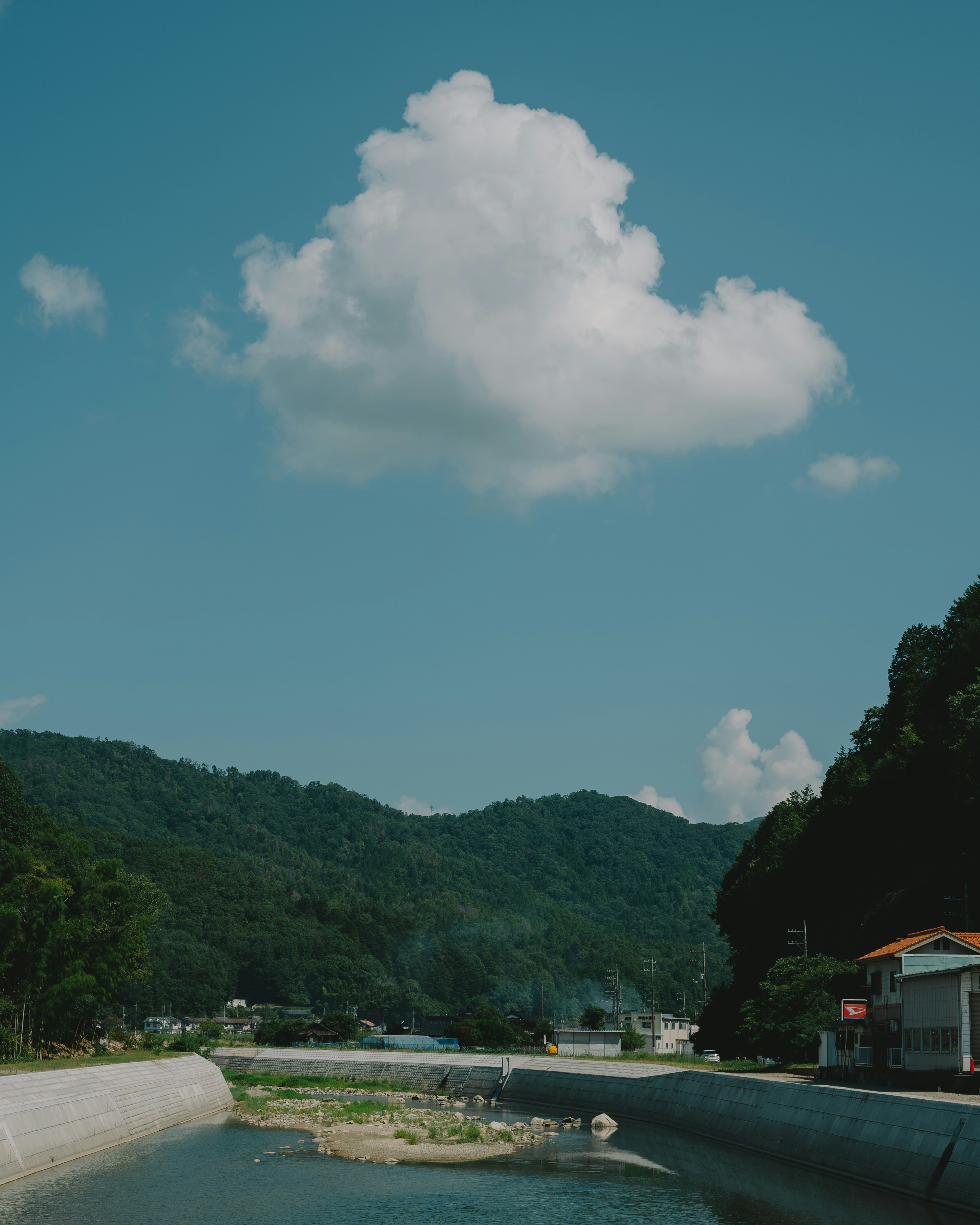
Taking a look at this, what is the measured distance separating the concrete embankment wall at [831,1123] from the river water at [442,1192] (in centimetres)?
83

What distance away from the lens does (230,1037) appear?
13912 centimetres

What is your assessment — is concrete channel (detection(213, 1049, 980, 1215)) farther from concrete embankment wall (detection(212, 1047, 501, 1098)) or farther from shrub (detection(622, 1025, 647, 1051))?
shrub (detection(622, 1025, 647, 1051))

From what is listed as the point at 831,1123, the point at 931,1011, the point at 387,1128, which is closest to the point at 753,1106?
the point at 831,1123

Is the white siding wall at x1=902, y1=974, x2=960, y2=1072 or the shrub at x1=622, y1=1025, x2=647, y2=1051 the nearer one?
the white siding wall at x1=902, y1=974, x2=960, y2=1072

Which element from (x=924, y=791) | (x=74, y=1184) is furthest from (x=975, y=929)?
(x=74, y=1184)

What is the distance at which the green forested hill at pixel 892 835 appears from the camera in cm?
7312

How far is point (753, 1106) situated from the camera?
54.2m

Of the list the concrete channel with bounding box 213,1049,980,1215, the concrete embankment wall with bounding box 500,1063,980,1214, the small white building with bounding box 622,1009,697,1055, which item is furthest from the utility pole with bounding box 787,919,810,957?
the small white building with bounding box 622,1009,697,1055

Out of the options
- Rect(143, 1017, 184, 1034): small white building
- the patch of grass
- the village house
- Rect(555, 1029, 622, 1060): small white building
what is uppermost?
the village house

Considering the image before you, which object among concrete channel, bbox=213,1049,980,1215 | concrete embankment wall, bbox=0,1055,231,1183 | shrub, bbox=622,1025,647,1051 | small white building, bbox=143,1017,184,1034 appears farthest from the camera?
small white building, bbox=143,1017,184,1034

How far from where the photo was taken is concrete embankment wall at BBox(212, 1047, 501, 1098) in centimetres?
9569

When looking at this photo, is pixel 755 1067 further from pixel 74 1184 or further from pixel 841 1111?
pixel 74 1184

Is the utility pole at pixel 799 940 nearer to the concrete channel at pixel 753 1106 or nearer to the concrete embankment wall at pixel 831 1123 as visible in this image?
the concrete channel at pixel 753 1106

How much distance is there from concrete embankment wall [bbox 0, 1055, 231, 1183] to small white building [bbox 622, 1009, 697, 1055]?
72.6 metres
